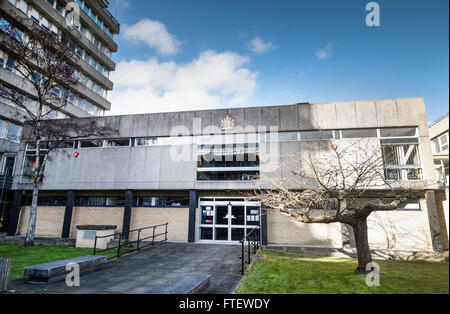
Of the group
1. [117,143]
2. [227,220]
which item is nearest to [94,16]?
[117,143]

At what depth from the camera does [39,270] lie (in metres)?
6.11

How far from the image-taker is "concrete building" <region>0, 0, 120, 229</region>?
20.3 metres

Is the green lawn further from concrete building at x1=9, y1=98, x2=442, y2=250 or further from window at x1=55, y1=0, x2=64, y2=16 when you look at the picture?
window at x1=55, y1=0, x2=64, y2=16

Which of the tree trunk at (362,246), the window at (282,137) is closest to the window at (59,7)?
the window at (282,137)

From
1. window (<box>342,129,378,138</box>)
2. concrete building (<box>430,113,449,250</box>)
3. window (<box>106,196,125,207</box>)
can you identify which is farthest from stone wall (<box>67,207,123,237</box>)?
concrete building (<box>430,113,449,250</box>)

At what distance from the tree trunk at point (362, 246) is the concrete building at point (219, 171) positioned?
5.53 m

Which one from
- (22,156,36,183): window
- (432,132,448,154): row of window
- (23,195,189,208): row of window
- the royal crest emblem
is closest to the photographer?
the royal crest emblem

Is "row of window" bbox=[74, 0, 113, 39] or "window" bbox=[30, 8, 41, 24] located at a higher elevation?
"row of window" bbox=[74, 0, 113, 39]

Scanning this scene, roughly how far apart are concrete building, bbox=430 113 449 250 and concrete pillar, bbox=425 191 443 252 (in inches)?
26.3

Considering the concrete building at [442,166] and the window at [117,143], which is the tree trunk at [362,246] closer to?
the concrete building at [442,166]
